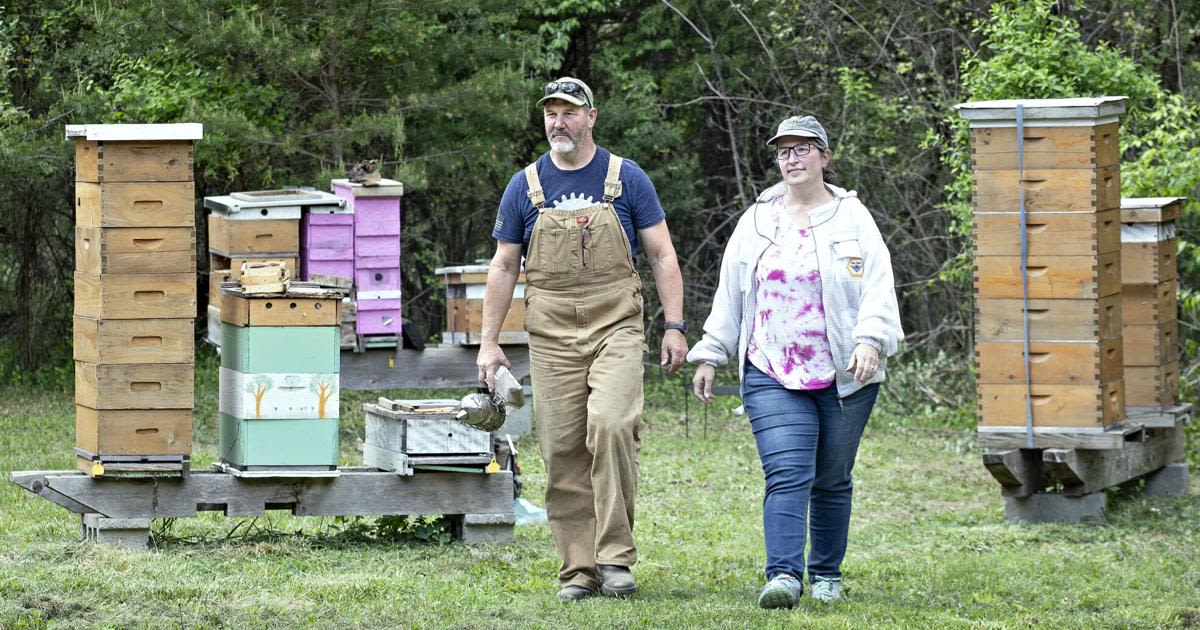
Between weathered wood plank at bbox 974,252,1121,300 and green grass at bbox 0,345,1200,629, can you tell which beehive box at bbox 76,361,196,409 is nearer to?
green grass at bbox 0,345,1200,629

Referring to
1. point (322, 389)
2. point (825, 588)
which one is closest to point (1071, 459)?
point (825, 588)

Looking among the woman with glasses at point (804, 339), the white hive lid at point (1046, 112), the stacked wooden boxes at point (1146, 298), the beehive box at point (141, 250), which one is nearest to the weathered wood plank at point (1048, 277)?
the white hive lid at point (1046, 112)

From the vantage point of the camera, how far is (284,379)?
7418mm

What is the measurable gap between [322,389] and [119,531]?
1.16m

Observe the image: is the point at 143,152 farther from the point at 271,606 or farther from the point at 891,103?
the point at 891,103

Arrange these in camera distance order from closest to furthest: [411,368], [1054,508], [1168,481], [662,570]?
[662,570] → [1054,508] → [1168,481] → [411,368]

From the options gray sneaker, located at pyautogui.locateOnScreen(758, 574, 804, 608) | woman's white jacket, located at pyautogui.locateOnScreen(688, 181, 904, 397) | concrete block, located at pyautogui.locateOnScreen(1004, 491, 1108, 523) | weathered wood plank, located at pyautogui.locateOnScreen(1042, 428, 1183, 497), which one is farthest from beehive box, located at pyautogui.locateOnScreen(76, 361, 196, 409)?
concrete block, located at pyautogui.locateOnScreen(1004, 491, 1108, 523)

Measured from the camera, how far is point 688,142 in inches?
788

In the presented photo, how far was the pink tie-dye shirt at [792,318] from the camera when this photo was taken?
19.4 ft

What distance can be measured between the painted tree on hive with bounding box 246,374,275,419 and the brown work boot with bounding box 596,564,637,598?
82.2 inches

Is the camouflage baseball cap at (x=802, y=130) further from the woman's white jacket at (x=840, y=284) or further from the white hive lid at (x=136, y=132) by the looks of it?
the white hive lid at (x=136, y=132)

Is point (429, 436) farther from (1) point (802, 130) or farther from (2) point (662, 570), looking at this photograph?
(1) point (802, 130)

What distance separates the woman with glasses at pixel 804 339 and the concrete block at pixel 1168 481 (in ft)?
15.0

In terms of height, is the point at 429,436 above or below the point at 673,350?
below
